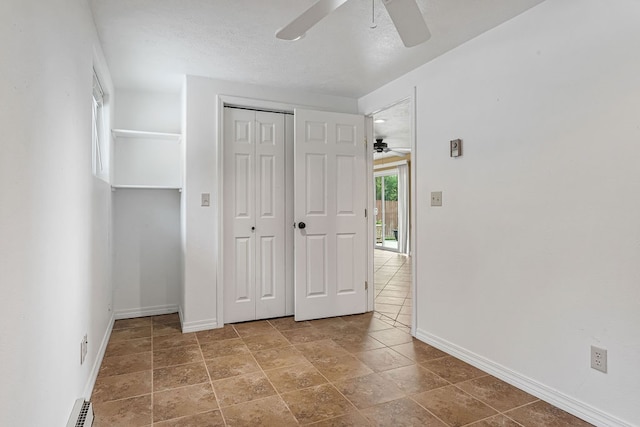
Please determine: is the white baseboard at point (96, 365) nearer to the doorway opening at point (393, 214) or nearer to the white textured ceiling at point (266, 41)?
the white textured ceiling at point (266, 41)

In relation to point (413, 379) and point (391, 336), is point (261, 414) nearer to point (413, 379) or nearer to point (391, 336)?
point (413, 379)

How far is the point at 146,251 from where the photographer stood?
149 inches

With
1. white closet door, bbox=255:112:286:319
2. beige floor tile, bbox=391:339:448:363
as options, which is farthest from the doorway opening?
white closet door, bbox=255:112:286:319

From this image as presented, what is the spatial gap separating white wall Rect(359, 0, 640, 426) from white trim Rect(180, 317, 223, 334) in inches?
75.1

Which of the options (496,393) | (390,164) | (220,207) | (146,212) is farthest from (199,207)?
(390,164)

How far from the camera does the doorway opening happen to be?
4152 mm

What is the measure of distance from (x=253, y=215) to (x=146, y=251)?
47.4 inches

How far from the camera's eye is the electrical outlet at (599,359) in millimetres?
1853

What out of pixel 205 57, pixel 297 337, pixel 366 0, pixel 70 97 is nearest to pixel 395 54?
pixel 366 0

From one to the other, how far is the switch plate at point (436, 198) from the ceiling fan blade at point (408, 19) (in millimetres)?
1410

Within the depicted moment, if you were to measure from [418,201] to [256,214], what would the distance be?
1515 millimetres

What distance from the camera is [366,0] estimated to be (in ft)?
6.89

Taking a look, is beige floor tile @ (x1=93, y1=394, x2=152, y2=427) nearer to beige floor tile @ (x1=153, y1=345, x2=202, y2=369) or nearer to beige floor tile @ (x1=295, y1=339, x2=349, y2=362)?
beige floor tile @ (x1=153, y1=345, x2=202, y2=369)

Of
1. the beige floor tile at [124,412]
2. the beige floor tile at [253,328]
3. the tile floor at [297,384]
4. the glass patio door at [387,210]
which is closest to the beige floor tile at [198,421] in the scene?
the tile floor at [297,384]
